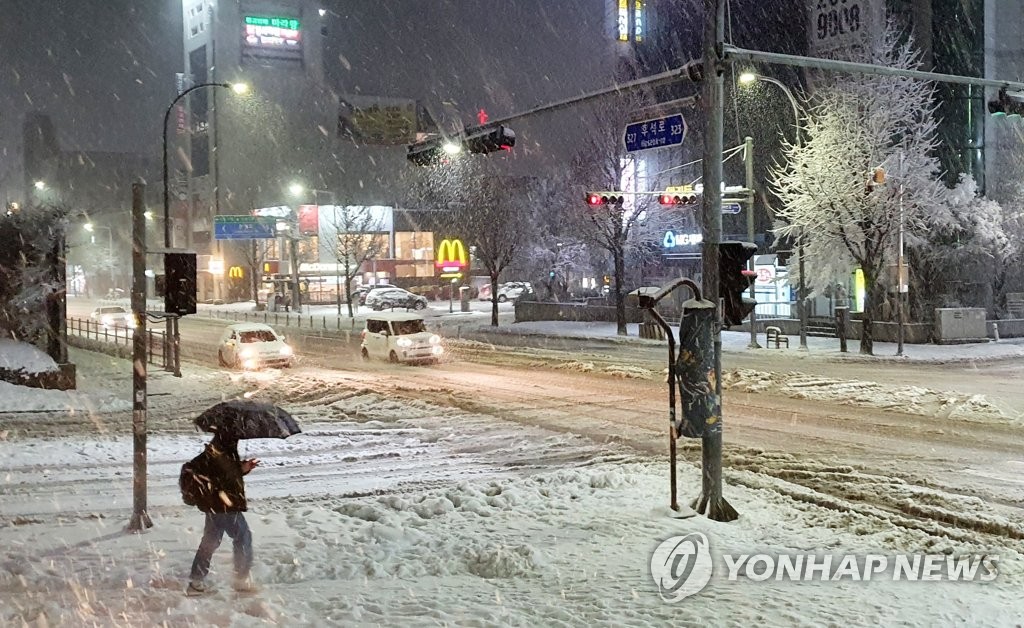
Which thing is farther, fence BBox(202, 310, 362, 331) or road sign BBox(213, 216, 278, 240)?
road sign BBox(213, 216, 278, 240)

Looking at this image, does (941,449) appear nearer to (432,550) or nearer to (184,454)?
(432,550)

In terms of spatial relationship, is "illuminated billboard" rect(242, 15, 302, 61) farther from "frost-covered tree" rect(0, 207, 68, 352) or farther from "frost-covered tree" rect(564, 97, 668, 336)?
"frost-covered tree" rect(0, 207, 68, 352)

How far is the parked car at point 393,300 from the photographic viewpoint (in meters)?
69.5

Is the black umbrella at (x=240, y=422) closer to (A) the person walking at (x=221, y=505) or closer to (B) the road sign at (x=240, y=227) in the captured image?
(A) the person walking at (x=221, y=505)

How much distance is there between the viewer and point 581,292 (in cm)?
7994

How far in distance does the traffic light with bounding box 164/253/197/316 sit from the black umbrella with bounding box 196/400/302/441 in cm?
263

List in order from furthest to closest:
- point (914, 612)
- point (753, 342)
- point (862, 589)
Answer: point (753, 342), point (862, 589), point (914, 612)

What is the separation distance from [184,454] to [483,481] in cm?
534

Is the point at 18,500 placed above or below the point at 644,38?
below

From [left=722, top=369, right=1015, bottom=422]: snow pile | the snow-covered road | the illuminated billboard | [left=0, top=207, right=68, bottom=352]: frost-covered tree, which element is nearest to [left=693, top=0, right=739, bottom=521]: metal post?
the snow-covered road

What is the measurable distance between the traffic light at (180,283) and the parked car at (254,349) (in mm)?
18651

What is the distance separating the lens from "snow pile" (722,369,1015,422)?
17531 mm

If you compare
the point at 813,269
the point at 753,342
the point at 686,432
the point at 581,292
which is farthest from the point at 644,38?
the point at 686,432

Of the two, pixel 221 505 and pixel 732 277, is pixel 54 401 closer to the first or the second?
pixel 221 505
